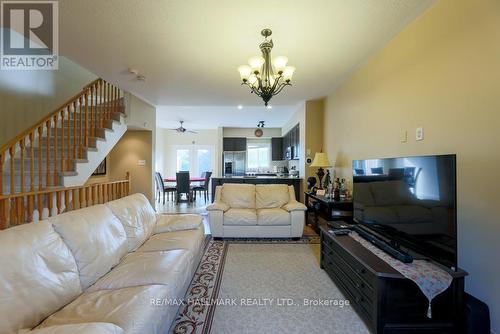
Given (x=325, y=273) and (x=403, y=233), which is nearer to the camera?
(x=403, y=233)

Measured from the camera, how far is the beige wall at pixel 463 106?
4.83ft

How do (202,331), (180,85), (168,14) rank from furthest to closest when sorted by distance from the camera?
(180,85) → (168,14) → (202,331)

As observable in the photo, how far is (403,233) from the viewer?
174 centimetres

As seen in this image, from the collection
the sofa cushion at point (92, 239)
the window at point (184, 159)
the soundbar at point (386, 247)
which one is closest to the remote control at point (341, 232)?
the soundbar at point (386, 247)

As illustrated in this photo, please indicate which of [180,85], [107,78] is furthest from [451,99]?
[107,78]

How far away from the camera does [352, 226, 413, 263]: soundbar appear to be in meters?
1.61

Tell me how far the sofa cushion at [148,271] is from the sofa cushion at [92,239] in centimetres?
7

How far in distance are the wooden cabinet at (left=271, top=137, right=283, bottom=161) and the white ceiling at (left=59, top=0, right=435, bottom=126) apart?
187 inches

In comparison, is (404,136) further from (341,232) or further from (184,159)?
(184,159)

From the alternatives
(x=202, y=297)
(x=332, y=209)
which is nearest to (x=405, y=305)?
(x=202, y=297)

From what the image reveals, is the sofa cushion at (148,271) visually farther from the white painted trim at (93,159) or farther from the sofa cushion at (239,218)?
the white painted trim at (93,159)

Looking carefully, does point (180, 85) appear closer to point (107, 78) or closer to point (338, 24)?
point (107, 78)

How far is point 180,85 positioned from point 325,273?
3.67 meters

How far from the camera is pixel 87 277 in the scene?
1.47 metres
